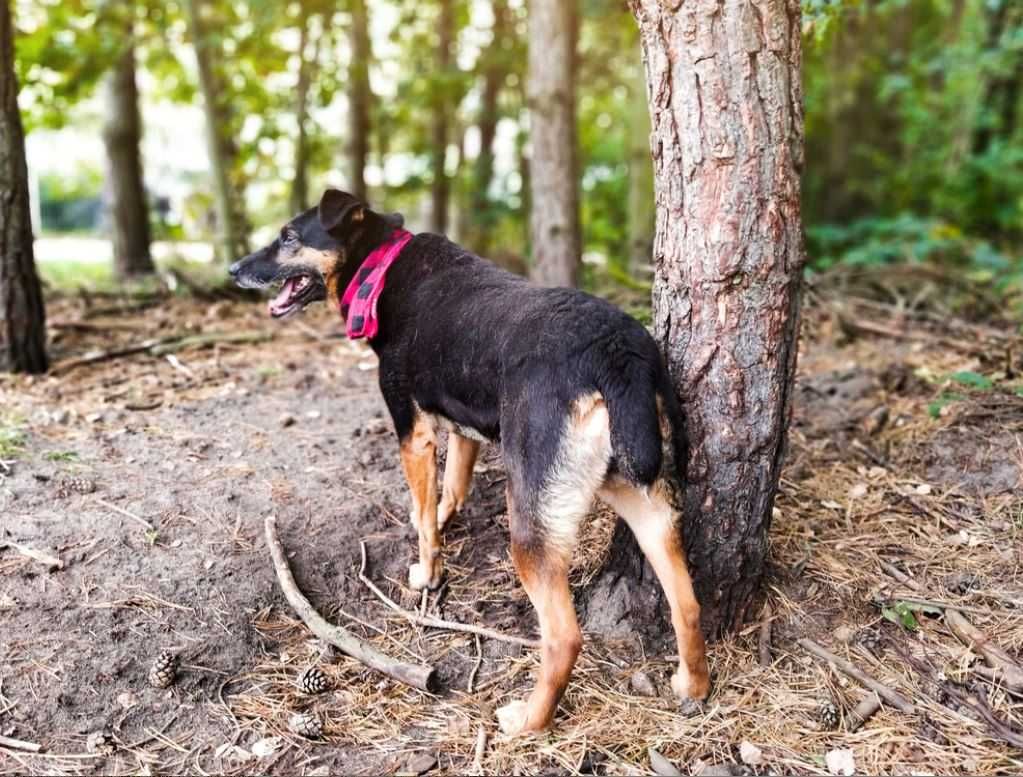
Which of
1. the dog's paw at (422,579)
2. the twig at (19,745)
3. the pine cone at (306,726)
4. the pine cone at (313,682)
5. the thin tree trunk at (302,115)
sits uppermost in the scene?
the thin tree trunk at (302,115)

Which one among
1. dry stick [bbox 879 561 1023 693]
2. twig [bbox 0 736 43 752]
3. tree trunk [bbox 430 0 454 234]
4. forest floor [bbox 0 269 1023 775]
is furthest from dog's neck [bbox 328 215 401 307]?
tree trunk [bbox 430 0 454 234]

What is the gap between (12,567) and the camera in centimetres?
366

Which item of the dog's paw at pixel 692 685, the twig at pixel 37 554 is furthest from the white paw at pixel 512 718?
the twig at pixel 37 554

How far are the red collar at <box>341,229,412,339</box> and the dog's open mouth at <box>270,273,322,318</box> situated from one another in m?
0.17

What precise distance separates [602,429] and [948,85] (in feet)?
49.4

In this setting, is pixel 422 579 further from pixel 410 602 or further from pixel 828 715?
pixel 828 715

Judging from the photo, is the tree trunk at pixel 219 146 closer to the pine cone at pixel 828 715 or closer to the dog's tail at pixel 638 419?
the dog's tail at pixel 638 419

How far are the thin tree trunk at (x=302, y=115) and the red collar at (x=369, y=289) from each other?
6068 mm

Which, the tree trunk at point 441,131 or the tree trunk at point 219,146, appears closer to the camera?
the tree trunk at point 219,146

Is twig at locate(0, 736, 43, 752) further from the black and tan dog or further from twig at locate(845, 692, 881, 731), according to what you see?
twig at locate(845, 692, 881, 731)

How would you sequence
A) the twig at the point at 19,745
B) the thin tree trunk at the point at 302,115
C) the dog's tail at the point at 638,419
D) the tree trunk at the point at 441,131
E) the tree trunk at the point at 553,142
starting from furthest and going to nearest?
the tree trunk at the point at 441,131
the thin tree trunk at the point at 302,115
the tree trunk at the point at 553,142
the twig at the point at 19,745
the dog's tail at the point at 638,419

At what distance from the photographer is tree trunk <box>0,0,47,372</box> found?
568 cm

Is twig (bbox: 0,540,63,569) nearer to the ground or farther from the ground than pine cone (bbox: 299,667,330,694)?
farther from the ground

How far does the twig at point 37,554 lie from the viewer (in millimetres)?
3678
